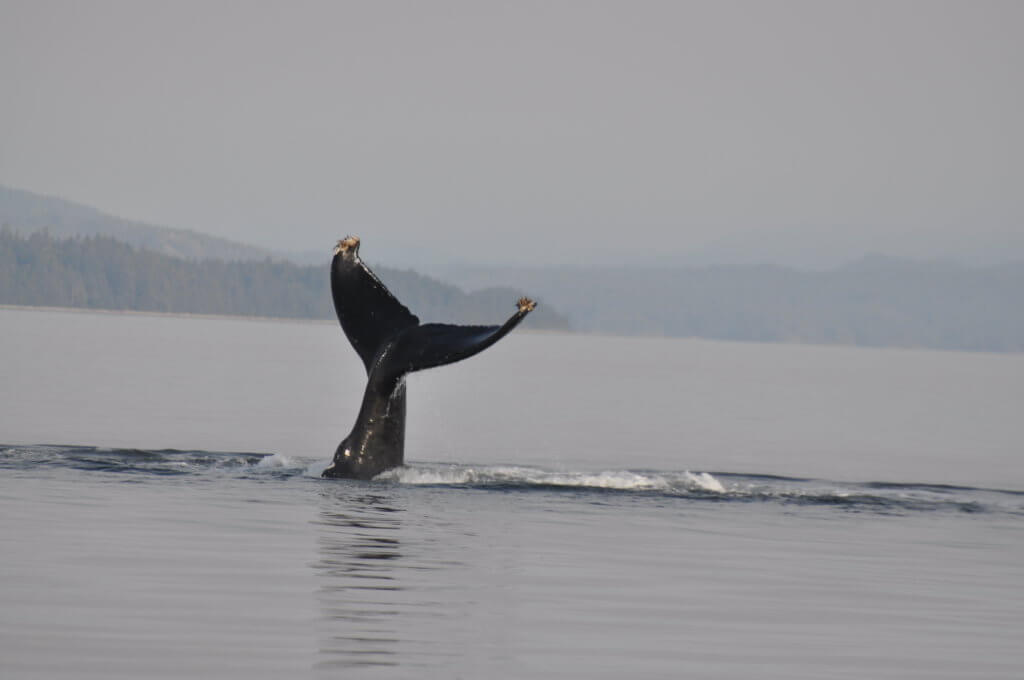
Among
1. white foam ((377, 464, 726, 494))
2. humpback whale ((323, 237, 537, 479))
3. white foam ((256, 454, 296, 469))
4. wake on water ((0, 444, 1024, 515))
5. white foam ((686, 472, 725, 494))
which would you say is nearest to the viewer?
humpback whale ((323, 237, 537, 479))

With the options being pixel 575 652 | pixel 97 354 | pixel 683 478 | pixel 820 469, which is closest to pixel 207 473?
pixel 683 478

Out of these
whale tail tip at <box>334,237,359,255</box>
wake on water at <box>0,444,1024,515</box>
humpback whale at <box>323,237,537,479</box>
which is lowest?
wake on water at <box>0,444,1024,515</box>

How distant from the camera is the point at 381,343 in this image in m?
16.7

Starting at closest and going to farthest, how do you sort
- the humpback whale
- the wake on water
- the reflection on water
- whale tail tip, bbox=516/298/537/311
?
the reflection on water < whale tail tip, bbox=516/298/537/311 < the humpback whale < the wake on water

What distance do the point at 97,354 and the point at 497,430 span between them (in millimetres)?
34773

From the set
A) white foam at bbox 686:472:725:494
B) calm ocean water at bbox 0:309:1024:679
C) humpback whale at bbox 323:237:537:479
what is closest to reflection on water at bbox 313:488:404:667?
calm ocean water at bbox 0:309:1024:679

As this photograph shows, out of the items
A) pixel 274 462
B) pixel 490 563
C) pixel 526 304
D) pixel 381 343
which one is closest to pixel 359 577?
pixel 490 563

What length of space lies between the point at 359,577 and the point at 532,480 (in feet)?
24.9

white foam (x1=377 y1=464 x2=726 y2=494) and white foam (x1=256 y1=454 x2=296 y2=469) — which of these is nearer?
white foam (x1=377 y1=464 x2=726 y2=494)

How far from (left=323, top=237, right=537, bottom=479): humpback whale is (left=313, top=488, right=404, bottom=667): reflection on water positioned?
2.52 feet

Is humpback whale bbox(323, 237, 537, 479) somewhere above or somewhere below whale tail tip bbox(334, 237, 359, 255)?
below

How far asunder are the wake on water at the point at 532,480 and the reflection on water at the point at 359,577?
85.5 inches

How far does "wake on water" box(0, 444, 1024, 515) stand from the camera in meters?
18.5

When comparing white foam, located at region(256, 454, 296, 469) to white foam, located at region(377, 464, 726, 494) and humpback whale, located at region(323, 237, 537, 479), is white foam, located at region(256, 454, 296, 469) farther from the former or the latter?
humpback whale, located at region(323, 237, 537, 479)
